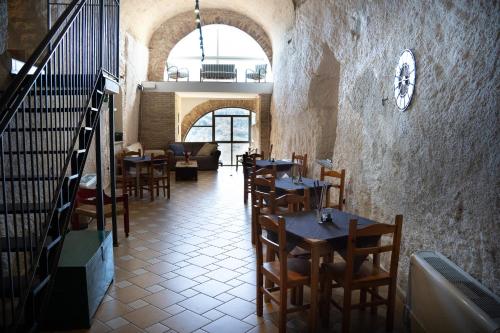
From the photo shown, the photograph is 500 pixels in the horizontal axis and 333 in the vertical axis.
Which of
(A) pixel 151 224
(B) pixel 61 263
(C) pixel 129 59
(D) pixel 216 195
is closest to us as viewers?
(B) pixel 61 263

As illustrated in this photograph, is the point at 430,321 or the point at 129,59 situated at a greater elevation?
the point at 129,59

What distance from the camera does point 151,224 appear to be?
6.16 m

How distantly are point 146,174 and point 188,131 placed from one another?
791cm

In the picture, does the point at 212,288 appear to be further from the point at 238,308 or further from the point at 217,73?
the point at 217,73

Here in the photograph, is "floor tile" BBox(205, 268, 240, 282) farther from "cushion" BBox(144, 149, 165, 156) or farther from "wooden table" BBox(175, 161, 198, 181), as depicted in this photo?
"cushion" BBox(144, 149, 165, 156)

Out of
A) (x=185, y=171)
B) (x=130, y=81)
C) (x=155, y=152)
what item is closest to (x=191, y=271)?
(x=185, y=171)

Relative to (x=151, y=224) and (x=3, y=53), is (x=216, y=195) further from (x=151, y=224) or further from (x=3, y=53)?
(x=3, y=53)

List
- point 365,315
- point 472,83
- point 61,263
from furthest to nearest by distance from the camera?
point 365,315, point 61,263, point 472,83

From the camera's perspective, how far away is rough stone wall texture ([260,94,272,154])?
1320cm

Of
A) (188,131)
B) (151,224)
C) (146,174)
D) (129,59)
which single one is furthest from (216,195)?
(188,131)

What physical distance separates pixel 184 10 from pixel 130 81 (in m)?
3.33

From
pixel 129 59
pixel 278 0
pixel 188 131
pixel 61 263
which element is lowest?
pixel 61 263

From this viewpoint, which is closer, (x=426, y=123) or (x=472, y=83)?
(x=472, y=83)

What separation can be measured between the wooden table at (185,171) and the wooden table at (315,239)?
7.34 meters
